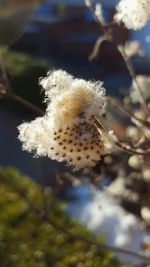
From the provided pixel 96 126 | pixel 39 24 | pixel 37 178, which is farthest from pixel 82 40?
pixel 96 126

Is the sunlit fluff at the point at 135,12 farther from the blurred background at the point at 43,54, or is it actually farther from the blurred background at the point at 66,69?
the blurred background at the point at 43,54

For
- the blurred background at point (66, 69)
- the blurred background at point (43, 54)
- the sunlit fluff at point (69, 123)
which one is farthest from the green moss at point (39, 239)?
the sunlit fluff at point (69, 123)

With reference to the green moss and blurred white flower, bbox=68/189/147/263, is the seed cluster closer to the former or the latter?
the green moss

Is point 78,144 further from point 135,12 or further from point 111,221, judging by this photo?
point 111,221

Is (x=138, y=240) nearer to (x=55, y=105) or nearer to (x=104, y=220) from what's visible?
(x=104, y=220)

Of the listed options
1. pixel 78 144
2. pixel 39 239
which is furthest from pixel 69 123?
pixel 39 239
